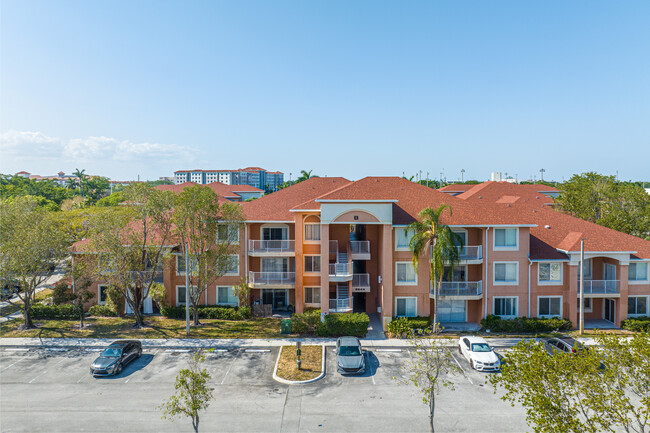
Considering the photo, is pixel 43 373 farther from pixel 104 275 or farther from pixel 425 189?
pixel 425 189

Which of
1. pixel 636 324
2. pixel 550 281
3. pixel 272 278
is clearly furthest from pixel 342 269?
pixel 636 324

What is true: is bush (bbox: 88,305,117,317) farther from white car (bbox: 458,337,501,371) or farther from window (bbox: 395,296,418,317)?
white car (bbox: 458,337,501,371)

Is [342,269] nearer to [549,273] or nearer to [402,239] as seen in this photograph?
[402,239]

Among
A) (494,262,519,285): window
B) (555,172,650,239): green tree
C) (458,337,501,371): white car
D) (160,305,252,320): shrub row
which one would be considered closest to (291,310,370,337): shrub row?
(160,305,252,320): shrub row

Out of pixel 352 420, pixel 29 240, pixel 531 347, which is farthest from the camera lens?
pixel 29 240

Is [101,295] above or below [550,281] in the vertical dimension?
below

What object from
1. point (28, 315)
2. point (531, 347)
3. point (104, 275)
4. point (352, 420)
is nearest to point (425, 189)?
point (352, 420)
